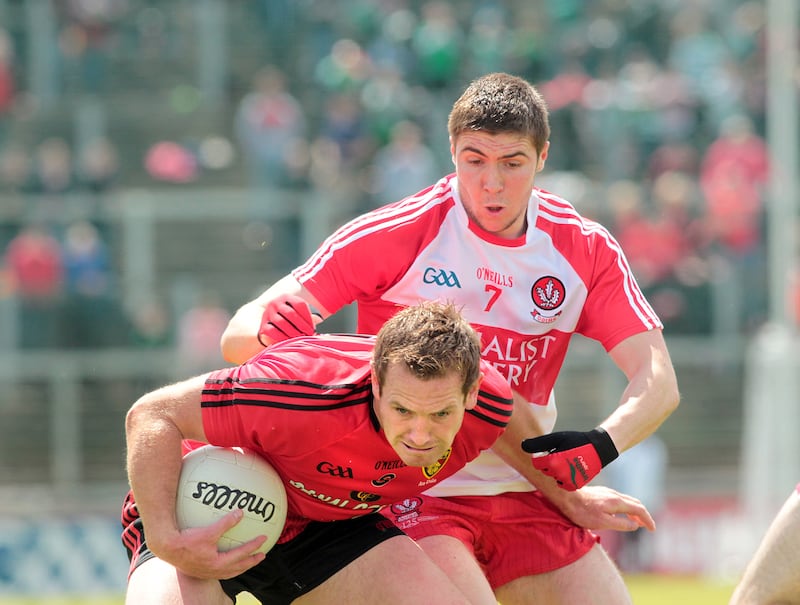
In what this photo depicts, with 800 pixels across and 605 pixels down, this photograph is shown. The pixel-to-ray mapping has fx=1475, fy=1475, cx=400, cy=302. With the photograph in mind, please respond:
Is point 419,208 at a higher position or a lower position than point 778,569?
higher

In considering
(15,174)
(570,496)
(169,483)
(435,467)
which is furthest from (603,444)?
(15,174)

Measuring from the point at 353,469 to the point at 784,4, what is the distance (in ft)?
40.0

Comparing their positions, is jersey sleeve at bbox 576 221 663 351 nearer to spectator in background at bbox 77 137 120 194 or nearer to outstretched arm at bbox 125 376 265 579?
outstretched arm at bbox 125 376 265 579

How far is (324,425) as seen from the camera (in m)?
5.44

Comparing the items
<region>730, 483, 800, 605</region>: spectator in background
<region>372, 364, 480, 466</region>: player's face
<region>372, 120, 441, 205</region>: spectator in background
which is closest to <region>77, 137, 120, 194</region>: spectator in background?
<region>372, 120, 441, 205</region>: spectator in background

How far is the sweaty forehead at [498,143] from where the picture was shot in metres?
5.93

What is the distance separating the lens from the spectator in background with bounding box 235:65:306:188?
17594mm

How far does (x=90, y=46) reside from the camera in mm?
19484

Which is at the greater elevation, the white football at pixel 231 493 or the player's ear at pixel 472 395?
the player's ear at pixel 472 395

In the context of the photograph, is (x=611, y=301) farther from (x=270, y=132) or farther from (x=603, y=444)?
(x=270, y=132)

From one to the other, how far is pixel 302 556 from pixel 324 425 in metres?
0.66

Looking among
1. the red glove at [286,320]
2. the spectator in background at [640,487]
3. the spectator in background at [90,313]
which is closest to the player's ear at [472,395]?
the red glove at [286,320]

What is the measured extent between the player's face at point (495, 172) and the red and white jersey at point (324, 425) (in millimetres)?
672

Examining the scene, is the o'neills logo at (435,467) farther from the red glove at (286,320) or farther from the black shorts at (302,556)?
the red glove at (286,320)
